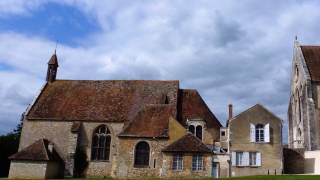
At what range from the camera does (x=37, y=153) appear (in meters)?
33.2

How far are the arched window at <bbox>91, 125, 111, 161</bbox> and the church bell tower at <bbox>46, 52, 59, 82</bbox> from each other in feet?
32.1

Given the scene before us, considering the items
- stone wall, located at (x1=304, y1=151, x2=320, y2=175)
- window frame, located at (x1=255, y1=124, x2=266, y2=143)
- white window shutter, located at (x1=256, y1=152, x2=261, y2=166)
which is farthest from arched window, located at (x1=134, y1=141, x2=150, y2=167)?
stone wall, located at (x1=304, y1=151, x2=320, y2=175)

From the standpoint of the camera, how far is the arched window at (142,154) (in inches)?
1276

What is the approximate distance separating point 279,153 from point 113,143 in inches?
594

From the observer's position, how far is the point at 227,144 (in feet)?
107

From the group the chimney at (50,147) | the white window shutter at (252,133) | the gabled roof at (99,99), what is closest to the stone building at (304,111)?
the white window shutter at (252,133)

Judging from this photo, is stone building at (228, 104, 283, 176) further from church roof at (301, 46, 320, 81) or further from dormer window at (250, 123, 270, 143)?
church roof at (301, 46, 320, 81)

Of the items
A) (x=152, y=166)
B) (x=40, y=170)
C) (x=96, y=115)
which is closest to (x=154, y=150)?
(x=152, y=166)

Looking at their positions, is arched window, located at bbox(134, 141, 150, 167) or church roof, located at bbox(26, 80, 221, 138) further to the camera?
church roof, located at bbox(26, 80, 221, 138)

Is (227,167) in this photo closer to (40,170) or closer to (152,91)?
(152,91)

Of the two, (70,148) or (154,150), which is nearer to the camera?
(154,150)

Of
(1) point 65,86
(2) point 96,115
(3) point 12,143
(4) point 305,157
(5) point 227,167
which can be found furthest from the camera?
(3) point 12,143

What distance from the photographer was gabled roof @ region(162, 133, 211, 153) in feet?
98.8

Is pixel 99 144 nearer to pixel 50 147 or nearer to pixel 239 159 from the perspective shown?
pixel 50 147
